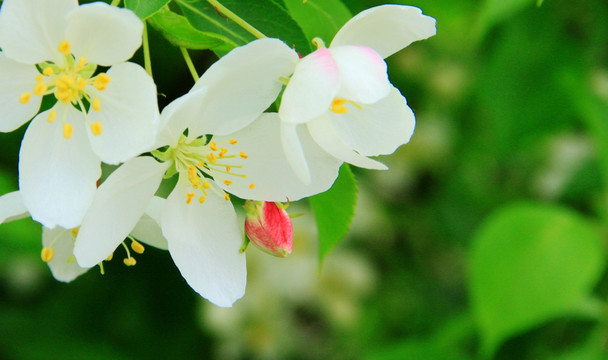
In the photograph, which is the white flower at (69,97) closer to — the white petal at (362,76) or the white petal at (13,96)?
the white petal at (13,96)

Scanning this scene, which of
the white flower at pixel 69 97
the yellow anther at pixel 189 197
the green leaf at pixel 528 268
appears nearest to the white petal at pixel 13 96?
the white flower at pixel 69 97

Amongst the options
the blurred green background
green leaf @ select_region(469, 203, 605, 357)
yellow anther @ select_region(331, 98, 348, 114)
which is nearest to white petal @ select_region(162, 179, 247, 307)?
yellow anther @ select_region(331, 98, 348, 114)

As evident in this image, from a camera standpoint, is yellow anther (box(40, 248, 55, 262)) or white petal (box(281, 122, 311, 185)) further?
yellow anther (box(40, 248, 55, 262))

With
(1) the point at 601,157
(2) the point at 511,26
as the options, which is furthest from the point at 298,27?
(2) the point at 511,26

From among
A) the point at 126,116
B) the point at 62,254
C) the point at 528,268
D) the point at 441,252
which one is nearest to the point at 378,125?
the point at 126,116

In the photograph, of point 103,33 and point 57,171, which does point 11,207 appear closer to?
point 57,171

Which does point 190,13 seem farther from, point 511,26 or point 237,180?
point 511,26

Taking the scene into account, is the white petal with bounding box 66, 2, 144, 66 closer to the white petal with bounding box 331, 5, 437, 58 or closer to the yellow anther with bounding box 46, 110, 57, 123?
the yellow anther with bounding box 46, 110, 57, 123
